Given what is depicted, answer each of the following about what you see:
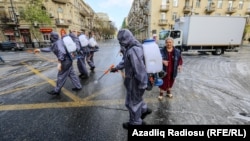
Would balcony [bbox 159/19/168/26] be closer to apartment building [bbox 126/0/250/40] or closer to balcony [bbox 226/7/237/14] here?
apartment building [bbox 126/0/250/40]

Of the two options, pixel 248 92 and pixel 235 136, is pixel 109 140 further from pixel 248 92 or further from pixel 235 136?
pixel 248 92

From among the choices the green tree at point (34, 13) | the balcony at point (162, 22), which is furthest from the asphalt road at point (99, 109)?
the balcony at point (162, 22)

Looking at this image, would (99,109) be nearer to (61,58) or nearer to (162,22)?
(61,58)

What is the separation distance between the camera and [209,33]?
45.1 ft

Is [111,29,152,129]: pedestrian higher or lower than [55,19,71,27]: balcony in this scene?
lower

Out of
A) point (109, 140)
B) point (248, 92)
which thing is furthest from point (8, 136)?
point (248, 92)

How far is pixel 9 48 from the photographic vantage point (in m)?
21.2

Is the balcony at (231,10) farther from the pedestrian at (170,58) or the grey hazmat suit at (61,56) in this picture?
the grey hazmat suit at (61,56)

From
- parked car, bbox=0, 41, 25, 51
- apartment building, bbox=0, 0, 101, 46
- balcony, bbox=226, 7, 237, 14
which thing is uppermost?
balcony, bbox=226, 7, 237, 14

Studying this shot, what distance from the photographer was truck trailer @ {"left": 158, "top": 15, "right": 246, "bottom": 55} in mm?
13477

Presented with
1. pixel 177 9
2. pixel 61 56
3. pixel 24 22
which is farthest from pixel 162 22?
pixel 61 56

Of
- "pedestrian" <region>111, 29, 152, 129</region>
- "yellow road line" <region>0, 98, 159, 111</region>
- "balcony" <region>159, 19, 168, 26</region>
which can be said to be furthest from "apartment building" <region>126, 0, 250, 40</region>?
"pedestrian" <region>111, 29, 152, 129</region>

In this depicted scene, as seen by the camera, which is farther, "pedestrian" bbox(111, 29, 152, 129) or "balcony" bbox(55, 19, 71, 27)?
"balcony" bbox(55, 19, 71, 27)

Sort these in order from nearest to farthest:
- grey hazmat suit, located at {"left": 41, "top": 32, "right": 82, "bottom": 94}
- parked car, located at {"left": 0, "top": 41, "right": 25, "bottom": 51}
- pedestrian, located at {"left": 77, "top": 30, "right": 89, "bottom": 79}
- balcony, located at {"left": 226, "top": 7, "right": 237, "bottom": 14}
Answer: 1. grey hazmat suit, located at {"left": 41, "top": 32, "right": 82, "bottom": 94}
2. pedestrian, located at {"left": 77, "top": 30, "right": 89, "bottom": 79}
3. parked car, located at {"left": 0, "top": 41, "right": 25, "bottom": 51}
4. balcony, located at {"left": 226, "top": 7, "right": 237, "bottom": 14}
